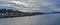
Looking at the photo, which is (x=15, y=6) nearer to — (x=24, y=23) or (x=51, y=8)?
(x=51, y=8)

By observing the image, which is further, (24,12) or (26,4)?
(26,4)

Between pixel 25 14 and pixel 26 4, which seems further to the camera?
pixel 26 4

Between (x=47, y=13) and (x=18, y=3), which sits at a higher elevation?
(x=18, y=3)

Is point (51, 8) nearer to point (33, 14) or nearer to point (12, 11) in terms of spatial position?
point (33, 14)

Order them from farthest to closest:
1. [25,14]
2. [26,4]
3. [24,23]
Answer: [26,4] → [25,14] → [24,23]

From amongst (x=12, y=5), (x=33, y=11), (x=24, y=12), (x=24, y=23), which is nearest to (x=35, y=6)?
(x=33, y=11)

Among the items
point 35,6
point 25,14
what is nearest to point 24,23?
point 25,14

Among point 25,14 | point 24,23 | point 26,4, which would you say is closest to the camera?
point 24,23

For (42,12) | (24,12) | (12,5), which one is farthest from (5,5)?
(42,12)

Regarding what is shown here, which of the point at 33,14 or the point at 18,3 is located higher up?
the point at 18,3
